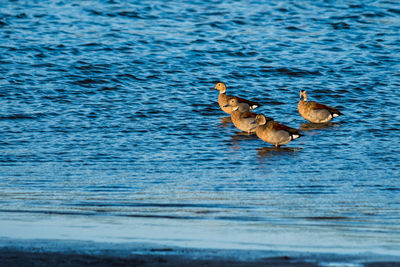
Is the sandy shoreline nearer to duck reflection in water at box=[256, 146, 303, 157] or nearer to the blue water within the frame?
the blue water

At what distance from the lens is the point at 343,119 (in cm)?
1656

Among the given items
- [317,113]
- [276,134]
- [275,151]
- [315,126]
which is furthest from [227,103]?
[275,151]

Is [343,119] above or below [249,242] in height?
below

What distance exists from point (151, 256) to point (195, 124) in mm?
9187

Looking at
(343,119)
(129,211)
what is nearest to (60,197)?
(129,211)

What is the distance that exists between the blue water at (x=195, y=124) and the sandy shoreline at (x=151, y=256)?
0.28 m

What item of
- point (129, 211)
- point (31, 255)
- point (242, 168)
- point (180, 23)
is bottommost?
point (180, 23)

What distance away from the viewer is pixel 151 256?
678 cm

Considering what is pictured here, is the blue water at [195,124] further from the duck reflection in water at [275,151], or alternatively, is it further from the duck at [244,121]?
the duck at [244,121]

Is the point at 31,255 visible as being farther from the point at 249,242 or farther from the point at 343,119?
the point at 343,119

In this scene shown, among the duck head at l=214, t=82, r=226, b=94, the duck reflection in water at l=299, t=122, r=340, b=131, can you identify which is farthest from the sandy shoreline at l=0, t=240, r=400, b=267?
the duck head at l=214, t=82, r=226, b=94

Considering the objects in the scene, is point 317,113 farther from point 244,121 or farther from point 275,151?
point 275,151

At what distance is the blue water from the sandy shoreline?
28cm

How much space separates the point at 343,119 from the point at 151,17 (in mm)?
13746
